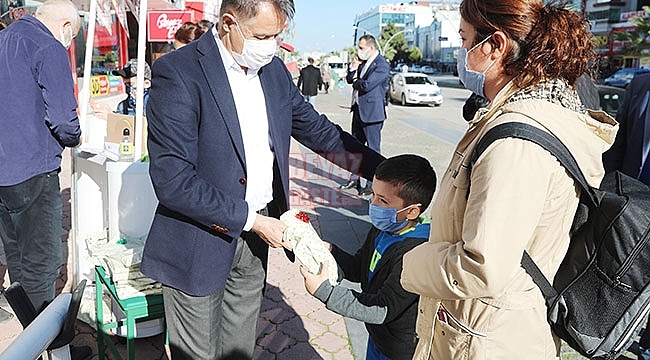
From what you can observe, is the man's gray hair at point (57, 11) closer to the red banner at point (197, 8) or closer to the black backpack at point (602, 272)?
the black backpack at point (602, 272)

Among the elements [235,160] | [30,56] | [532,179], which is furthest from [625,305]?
[30,56]

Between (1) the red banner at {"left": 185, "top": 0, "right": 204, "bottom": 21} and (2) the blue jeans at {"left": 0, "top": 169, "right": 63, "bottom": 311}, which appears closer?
(2) the blue jeans at {"left": 0, "top": 169, "right": 63, "bottom": 311}

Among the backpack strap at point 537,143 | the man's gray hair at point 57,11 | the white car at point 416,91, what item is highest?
the man's gray hair at point 57,11

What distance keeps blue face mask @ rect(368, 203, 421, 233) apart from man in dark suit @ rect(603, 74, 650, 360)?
1.74m

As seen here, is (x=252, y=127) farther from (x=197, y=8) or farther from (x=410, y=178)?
(x=197, y=8)

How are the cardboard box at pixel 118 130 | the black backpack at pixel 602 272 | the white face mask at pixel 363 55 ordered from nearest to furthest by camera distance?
the black backpack at pixel 602 272
the cardboard box at pixel 118 130
the white face mask at pixel 363 55

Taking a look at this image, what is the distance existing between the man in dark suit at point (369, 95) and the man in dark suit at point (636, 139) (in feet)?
14.4

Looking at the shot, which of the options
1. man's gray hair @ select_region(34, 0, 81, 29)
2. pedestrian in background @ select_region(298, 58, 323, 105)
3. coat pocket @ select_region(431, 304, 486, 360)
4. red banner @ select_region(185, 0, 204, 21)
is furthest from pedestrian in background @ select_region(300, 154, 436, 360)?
pedestrian in background @ select_region(298, 58, 323, 105)

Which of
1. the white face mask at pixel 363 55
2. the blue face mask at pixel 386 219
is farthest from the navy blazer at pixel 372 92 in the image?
the blue face mask at pixel 386 219

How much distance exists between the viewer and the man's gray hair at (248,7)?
6.77ft

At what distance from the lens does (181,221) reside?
2223 mm

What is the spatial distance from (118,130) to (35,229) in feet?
2.70

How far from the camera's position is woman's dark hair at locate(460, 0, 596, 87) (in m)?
1.35

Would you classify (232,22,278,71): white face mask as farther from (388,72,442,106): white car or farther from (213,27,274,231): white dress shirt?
(388,72,442,106): white car
